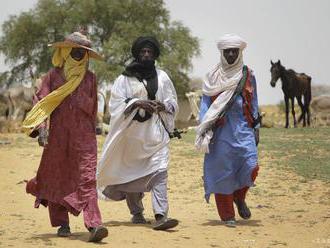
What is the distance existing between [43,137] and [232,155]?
82.5 inches

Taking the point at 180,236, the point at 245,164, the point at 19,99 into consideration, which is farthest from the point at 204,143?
the point at 19,99

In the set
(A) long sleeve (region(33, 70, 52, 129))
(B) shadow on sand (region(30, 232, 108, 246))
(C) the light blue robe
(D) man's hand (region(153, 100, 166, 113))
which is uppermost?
(A) long sleeve (region(33, 70, 52, 129))

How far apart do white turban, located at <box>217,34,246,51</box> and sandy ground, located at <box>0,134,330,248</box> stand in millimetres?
1851

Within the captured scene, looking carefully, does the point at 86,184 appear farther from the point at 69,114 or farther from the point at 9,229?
the point at 9,229

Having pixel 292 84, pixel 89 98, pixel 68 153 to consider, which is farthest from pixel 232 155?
pixel 292 84

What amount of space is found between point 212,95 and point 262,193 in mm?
3235

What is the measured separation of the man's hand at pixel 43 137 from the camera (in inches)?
279

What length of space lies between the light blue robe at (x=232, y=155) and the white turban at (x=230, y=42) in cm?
54

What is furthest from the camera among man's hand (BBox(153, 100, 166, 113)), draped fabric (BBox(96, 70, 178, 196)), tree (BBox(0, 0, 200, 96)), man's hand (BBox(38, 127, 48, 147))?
tree (BBox(0, 0, 200, 96))

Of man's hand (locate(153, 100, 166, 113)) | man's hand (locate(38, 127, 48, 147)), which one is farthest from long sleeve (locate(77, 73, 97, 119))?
man's hand (locate(153, 100, 166, 113))

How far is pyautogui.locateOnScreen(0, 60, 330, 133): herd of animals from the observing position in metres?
26.4

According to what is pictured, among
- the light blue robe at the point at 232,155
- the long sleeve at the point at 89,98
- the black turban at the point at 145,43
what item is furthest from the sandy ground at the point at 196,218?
the black turban at the point at 145,43

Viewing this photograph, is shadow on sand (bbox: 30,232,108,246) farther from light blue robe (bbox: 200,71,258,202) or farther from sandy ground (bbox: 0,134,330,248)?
light blue robe (bbox: 200,71,258,202)

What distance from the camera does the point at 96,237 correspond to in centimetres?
684
